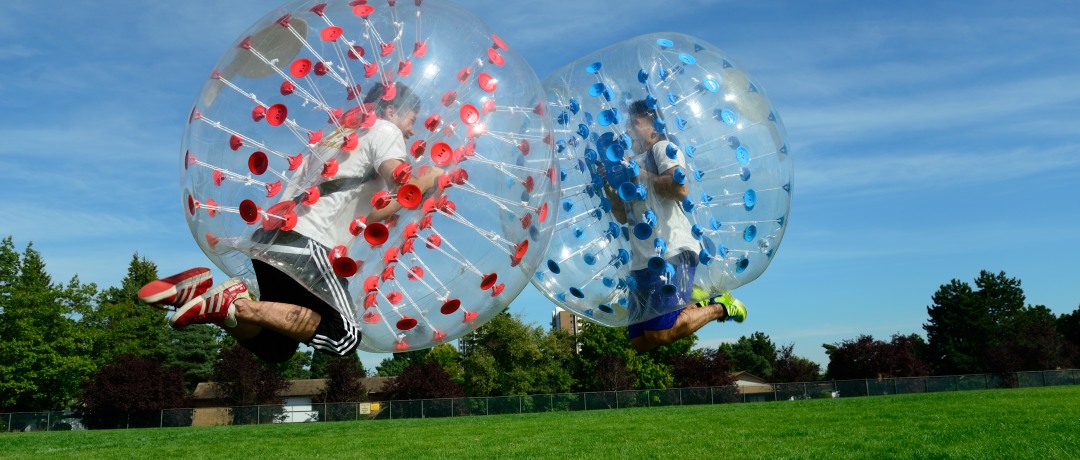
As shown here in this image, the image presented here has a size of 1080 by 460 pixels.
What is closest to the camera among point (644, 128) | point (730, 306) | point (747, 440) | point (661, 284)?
point (644, 128)

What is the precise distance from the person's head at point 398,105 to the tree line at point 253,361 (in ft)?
103

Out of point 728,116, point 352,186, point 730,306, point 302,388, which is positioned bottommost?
point 302,388

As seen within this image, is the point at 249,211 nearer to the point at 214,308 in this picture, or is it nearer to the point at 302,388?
the point at 214,308

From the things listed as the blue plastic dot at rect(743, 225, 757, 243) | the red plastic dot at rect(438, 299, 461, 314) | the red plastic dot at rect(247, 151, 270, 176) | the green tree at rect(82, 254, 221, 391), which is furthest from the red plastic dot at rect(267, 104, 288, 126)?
the green tree at rect(82, 254, 221, 391)

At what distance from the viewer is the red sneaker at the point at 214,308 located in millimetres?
3689

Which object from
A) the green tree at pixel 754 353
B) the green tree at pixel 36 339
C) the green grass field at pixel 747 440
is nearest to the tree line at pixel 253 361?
the green tree at pixel 36 339

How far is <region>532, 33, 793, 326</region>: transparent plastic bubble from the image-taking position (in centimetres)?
471

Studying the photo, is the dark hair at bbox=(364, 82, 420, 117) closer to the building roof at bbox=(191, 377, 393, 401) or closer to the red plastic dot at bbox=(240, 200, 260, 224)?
the red plastic dot at bbox=(240, 200, 260, 224)

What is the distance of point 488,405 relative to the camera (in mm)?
36406

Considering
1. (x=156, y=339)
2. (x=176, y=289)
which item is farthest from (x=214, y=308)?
(x=156, y=339)

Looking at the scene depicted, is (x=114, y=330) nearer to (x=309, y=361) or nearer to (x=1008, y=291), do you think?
(x=309, y=361)

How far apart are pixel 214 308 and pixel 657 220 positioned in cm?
247

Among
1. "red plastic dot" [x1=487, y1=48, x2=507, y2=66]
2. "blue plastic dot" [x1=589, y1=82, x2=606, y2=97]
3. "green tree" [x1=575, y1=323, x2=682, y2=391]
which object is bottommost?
"green tree" [x1=575, y1=323, x2=682, y2=391]

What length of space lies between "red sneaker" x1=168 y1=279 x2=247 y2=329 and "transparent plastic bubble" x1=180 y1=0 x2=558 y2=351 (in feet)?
0.65
